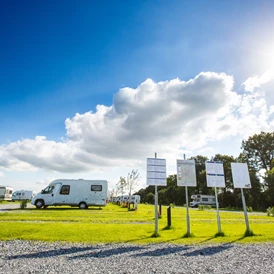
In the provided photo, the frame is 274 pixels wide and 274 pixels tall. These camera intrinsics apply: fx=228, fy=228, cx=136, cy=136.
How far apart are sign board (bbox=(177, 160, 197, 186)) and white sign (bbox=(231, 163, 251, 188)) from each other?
1.94 meters

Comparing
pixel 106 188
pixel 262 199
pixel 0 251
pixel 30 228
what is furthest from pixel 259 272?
pixel 262 199

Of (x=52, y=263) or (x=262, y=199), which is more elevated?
(x=262, y=199)

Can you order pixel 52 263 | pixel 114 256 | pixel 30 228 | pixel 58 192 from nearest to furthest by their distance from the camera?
pixel 52 263
pixel 114 256
pixel 30 228
pixel 58 192

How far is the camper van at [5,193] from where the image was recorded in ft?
155

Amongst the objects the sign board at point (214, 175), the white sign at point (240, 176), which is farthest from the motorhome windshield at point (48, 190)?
the white sign at point (240, 176)

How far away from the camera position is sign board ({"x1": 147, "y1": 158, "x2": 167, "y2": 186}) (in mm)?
10038

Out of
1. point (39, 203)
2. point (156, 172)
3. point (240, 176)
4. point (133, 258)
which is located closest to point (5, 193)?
point (39, 203)

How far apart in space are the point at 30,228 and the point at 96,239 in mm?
3706

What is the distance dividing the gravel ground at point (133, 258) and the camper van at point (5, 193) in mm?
46491

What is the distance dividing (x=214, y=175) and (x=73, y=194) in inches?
749

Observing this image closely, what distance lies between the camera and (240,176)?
1072 cm

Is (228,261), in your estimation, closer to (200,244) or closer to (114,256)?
(200,244)

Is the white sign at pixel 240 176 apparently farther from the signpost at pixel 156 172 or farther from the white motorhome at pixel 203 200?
the white motorhome at pixel 203 200

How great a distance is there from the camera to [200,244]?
26.2 feet
